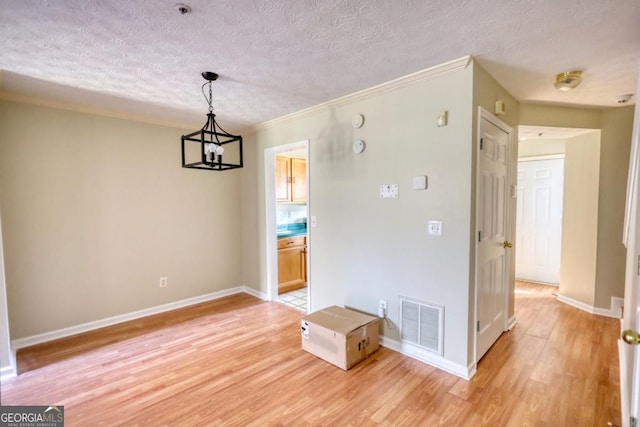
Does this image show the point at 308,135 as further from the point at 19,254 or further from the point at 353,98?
the point at 19,254

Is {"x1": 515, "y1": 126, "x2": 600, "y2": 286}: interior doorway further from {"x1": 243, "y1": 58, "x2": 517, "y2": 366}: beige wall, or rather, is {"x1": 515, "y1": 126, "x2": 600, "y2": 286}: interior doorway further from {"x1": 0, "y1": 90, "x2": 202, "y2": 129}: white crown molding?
{"x1": 0, "y1": 90, "x2": 202, "y2": 129}: white crown molding

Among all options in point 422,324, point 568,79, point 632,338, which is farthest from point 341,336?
point 568,79

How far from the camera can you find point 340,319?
2715mm

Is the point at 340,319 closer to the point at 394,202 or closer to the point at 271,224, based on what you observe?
the point at 394,202

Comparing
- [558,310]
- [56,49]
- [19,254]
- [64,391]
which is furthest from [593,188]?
[19,254]

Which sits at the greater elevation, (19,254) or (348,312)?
(19,254)

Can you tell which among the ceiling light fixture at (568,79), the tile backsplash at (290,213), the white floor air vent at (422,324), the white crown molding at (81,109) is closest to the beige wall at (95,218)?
the white crown molding at (81,109)

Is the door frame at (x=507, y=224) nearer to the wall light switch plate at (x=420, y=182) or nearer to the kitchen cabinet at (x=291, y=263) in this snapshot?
the wall light switch plate at (x=420, y=182)

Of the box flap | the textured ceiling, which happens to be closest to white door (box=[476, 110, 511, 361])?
the textured ceiling

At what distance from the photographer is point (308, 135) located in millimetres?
3396

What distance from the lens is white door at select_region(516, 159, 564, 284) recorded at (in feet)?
15.0

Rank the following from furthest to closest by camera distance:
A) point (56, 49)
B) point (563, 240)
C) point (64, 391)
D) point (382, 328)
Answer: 1. point (563, 240)
2. point (382, 328)
3. point (64, 391)
4. point (56, 49)

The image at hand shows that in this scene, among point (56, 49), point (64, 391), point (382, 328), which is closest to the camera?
point (56, 49)

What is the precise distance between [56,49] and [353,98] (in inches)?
88.8
